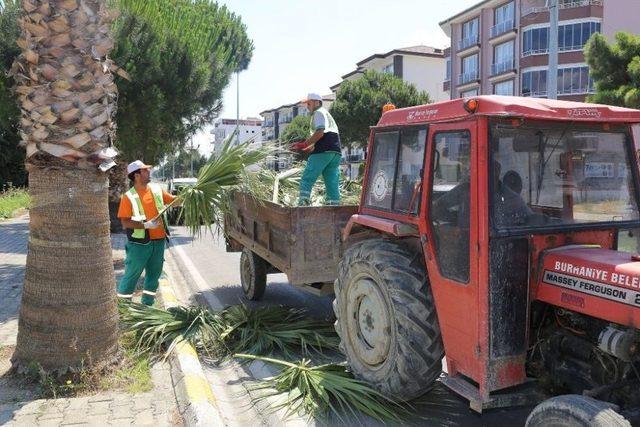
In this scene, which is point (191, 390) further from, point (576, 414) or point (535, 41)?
point (535, 41)

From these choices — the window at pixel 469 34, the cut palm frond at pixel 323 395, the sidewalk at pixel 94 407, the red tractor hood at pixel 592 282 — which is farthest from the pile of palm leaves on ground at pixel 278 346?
the window at pixel 469 34

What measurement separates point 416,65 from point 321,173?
59.3 meters

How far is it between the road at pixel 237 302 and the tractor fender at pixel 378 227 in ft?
4.42

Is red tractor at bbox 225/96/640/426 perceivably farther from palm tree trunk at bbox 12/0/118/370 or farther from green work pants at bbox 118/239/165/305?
green work pants at bbox 118/239/165/305

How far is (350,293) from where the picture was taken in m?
4.86

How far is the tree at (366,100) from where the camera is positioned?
4269 cm

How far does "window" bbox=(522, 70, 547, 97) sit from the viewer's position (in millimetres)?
42406

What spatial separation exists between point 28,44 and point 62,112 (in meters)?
0.63

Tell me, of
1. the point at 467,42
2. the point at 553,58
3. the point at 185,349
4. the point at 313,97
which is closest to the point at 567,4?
the point at 467,42

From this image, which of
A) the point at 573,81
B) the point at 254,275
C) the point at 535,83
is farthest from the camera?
the point at 535,83

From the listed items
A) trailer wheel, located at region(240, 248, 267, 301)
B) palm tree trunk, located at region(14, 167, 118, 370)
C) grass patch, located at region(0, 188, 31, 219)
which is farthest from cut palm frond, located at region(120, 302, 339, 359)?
grass patch, located at region(0, 188, 31, 219)

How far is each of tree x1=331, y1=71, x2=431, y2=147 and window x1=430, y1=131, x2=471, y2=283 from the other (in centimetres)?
3882

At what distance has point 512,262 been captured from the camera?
357cm

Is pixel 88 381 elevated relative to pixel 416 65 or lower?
lower
